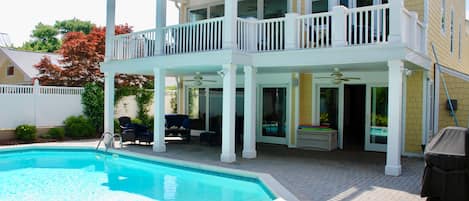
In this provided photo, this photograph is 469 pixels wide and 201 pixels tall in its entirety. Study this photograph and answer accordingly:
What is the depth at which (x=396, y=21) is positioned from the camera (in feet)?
27.2

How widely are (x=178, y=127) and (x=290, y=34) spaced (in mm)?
6762

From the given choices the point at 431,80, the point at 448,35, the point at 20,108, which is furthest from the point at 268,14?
the point at 20,108

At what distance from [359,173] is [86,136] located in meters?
11.5

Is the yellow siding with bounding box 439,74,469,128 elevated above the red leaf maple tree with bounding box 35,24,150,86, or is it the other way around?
the red leaf maple tree with bounding box 35,24,150,86

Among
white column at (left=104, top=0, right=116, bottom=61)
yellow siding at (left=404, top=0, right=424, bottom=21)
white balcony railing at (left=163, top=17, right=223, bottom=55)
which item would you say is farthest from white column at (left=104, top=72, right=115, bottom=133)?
yellow siding at (left=404, top=0, right=424, bottom=21)

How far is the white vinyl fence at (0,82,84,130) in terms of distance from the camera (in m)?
14.6

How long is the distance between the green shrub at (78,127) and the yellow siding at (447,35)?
12823mm

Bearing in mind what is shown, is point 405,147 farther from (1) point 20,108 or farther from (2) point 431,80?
(1) point 20,108

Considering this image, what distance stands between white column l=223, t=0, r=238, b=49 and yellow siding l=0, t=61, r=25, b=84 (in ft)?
59.1

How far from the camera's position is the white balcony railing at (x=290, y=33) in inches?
355

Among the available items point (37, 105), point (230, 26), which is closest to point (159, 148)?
point (230, 26)

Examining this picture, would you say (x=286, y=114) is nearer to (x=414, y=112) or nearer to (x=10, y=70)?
(x=414, y=112)

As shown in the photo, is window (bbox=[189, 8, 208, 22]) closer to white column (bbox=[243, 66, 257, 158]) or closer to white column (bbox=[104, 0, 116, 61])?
white column (bbox=[104, 0, 116, 61])

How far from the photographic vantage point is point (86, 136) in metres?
16.2
